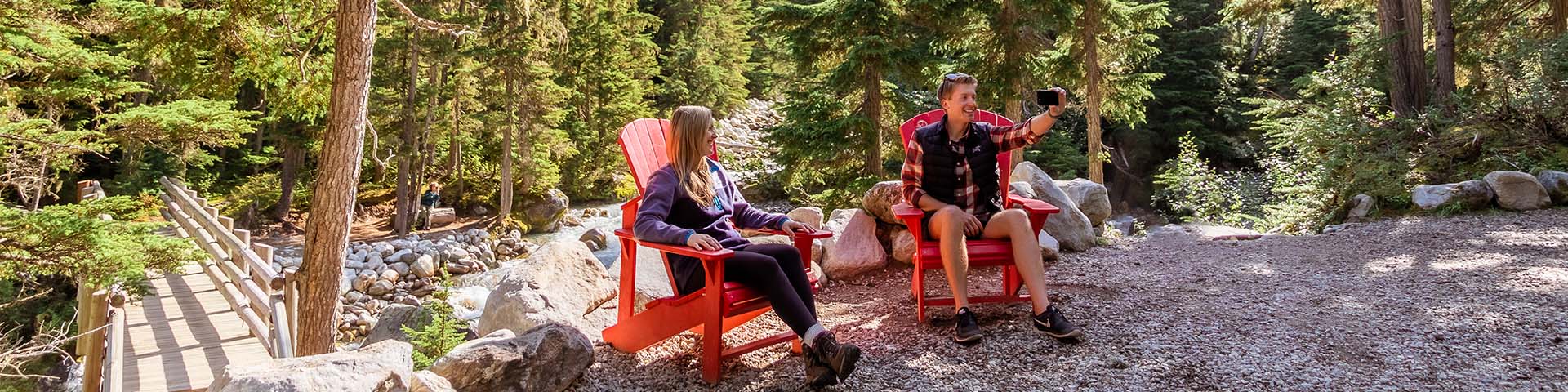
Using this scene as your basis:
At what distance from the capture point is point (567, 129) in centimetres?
1645

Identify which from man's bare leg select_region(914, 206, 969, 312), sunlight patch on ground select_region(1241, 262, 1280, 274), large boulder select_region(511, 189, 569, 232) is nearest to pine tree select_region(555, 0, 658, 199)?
large boulder select_region(511, 189, 569, 232)

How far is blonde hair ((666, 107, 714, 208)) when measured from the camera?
296cm

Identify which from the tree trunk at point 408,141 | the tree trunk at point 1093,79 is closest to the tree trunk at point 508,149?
the tree trunk at point 408,141

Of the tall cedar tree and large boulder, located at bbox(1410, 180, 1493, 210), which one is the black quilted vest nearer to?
large boulder, located at bbox(1410, 180, 1493, 210)

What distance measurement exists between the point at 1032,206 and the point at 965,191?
0.33m

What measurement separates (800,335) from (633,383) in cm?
63

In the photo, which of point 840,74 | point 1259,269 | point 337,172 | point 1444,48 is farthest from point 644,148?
point 1444,48

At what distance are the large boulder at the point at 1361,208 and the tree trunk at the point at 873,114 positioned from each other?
4085 millimetres

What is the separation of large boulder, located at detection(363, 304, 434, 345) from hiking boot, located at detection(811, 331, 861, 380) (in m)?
3.57

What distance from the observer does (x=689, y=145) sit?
296 centimetres

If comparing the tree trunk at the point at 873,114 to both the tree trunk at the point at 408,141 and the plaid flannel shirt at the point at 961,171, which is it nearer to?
the plaid flannel shirt at the point at 961,171

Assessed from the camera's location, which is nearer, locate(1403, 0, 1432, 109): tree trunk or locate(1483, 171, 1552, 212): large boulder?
locate(1483, 171, 1552, 212): large boulder

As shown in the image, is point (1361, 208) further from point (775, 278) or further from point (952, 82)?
point (775, 278)

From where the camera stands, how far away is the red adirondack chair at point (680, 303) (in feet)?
8.96
